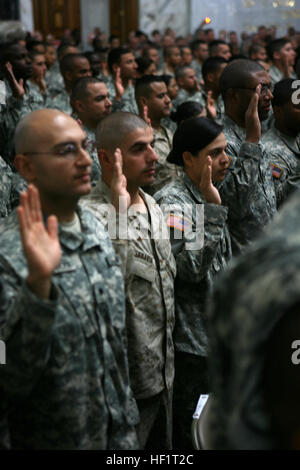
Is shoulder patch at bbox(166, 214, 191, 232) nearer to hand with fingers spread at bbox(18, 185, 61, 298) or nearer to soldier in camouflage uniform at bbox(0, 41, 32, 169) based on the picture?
hand with fingers spread at bbox(18, 185, 61, 298)

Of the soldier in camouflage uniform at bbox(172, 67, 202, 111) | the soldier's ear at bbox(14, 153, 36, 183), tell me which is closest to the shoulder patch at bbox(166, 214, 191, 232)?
the soldier's ear at bbox(14, 153, 36, 183)

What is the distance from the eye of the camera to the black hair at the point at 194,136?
277 cm

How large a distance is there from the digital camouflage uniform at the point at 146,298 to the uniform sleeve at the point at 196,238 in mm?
130

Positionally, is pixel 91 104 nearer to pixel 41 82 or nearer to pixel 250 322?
pixel 41 82

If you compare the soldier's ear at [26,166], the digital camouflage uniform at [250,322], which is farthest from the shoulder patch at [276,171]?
the digital camouflage uniform at [250,322]

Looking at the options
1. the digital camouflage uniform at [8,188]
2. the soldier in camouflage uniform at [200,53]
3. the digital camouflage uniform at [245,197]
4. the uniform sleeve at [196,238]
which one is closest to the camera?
the uniform sleeve at [196,238]

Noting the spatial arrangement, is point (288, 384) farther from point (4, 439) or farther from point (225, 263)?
point (225, 263)

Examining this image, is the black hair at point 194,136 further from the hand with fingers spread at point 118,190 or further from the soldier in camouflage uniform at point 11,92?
the soldier in camouflage uniform at point 11,92

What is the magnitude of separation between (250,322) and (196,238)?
60.8 inches

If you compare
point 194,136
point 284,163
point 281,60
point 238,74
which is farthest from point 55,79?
point 194,136

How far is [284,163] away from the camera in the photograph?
3666 millimetres

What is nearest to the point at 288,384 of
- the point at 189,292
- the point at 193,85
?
the point at 189,292

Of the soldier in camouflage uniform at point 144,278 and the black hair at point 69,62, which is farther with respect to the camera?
the black hair at point 69,62

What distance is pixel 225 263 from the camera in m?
2.81
